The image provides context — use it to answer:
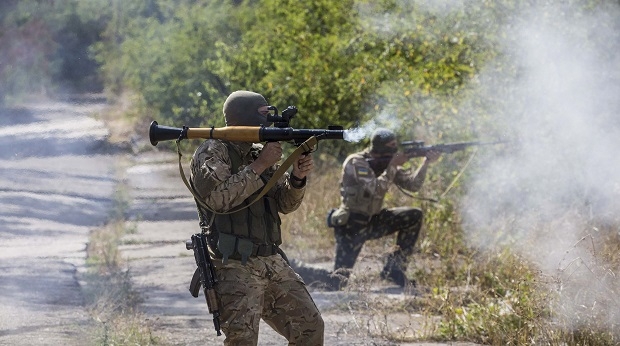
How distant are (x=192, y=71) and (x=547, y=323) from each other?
1439cm

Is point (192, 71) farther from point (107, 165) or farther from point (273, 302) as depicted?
point (273, 302)

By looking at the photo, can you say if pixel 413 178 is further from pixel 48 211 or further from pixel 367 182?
pixel 48 211

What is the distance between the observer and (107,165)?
21.2 metres

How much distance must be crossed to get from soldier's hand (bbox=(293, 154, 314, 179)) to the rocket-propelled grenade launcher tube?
0.10m

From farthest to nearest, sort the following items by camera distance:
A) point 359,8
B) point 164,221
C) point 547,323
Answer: point 164,221 < point 359,8 < point 547,323

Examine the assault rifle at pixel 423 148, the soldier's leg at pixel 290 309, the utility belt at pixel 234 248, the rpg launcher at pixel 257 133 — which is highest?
the rpg launcher at pixel 257 133

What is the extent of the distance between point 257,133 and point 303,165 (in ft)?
0.88

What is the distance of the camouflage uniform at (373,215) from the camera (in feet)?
32.9

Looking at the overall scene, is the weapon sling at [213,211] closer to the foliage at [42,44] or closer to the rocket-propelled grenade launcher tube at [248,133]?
the rocket-propelled grenade launcher tube at [248,133]

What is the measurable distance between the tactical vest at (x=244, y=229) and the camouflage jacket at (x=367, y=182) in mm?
4281

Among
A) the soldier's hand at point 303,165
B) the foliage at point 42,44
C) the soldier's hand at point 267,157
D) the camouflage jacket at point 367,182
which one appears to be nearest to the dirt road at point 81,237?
the foliage at point 42,44

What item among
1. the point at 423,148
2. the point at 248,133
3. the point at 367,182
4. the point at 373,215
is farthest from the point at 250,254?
the point at 373,215

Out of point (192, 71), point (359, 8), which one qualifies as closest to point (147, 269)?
point (359, 8)

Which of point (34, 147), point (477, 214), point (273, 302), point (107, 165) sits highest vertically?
point (273, 302)
